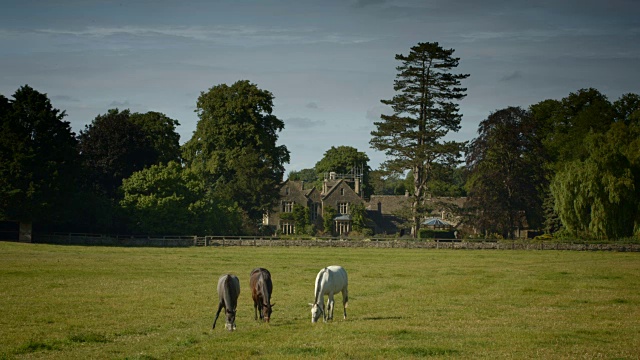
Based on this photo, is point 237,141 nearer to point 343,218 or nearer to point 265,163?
point 265,163

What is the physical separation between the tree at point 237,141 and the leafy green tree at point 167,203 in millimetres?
14041

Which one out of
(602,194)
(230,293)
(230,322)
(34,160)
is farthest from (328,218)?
(230,322)

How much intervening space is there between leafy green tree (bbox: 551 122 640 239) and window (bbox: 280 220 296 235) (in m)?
46.2

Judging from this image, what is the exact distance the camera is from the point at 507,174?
301 ft

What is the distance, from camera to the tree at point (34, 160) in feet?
223

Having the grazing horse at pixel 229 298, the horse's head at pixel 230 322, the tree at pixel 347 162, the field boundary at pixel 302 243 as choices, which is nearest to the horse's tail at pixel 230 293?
the grazing horse at pixel 229 298

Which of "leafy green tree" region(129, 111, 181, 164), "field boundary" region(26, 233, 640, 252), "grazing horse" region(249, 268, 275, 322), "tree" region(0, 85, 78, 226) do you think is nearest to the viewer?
"grazing horse" region(249, 268, 275, 322)

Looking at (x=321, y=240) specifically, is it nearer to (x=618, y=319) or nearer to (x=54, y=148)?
(x=54, y=148)

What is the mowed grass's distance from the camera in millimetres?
17938

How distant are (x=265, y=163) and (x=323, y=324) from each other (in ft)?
259

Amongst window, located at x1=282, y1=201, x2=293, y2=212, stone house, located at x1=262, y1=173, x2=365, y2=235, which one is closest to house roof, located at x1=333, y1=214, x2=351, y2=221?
stone house, located at x1=262, y1=173, x2=365, y2=235

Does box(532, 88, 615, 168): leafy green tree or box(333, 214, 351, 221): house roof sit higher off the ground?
box(532, 88, 615, 168): leafy green tree

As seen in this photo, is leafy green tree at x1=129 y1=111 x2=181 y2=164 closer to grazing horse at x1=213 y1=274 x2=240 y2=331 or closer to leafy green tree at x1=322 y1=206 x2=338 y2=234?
leafy green tree at x1=322 y1=206 x2=338 y2=234

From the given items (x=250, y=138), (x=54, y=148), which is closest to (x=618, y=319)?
(x=54, y=148)
